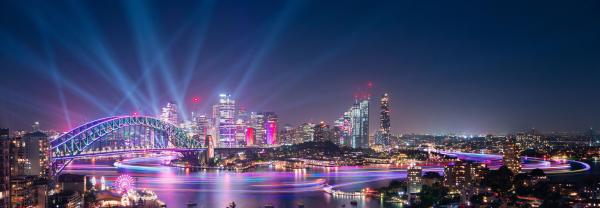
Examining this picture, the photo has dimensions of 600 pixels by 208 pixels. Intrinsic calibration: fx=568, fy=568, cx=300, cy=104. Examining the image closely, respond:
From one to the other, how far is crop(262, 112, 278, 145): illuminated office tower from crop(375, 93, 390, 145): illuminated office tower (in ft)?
38.8

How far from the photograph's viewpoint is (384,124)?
63.4m

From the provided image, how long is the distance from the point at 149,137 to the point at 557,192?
25.5 m

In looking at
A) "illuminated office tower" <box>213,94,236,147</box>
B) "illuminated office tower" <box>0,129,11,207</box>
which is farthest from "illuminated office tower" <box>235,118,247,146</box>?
"illuminated office tower" <box>0,129,11,207</box>

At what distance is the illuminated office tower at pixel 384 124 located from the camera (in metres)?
63.0

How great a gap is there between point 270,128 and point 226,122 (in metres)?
6.37

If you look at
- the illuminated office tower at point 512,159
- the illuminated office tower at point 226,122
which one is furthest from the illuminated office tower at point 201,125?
the illuminated office tower at point 512,159

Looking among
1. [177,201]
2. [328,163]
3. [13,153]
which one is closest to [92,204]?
[13,153]

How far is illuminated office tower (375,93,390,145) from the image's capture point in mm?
63031

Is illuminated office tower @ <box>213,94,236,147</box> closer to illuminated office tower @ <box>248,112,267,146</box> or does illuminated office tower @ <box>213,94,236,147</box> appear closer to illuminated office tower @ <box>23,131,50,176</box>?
illuminated office tower @ <box>248,112,267,146</box>

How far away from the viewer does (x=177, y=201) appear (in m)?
17.6

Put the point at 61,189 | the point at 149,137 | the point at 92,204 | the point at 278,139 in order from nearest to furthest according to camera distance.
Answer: the point at 92,204, the point at 61,189, the point at 149,137, the point at 278,139

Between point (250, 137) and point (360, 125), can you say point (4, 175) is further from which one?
point (360, 125)

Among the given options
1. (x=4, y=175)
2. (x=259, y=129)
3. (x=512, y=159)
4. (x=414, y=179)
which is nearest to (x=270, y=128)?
(x=259, y=129)

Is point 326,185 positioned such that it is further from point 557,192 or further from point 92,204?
point 92,204
